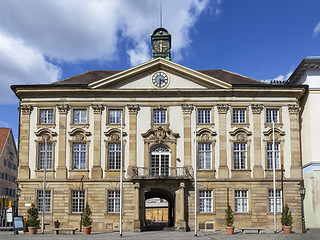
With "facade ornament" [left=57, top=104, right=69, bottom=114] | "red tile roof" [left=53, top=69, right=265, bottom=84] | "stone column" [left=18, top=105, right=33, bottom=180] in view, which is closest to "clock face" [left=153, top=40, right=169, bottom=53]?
"red tile roof" [left=53, top=69, right=265, bottom=84]

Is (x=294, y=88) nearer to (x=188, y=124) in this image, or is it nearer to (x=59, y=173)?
(x=188, y=124)

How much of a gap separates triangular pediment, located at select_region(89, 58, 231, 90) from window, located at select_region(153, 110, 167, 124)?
82.1 inches

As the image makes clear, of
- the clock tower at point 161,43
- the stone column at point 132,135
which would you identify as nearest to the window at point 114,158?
the stone column at point 132,135

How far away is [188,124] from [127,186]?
7045 millimetres

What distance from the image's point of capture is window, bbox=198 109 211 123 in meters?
39.8

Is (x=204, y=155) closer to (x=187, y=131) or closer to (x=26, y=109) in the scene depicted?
(x=187, y=131)

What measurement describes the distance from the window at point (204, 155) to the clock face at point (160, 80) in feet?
19.1

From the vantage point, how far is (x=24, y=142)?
39.4 metres

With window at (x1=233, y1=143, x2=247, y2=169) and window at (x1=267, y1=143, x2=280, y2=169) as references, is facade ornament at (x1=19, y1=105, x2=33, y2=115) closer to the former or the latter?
window at (x1=233, y1=143, x2=247, y2=169)

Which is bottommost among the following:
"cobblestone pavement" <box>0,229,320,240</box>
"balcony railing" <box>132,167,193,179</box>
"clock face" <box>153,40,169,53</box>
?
"cobblestone pavement" <box>0,229,320,240</box>

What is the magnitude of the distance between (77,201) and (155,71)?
12378 millimetres

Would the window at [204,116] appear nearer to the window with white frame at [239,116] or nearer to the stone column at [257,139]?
the window with white frame at [239,116]

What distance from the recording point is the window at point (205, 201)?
3841 centimetres

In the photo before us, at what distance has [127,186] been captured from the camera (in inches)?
1516
